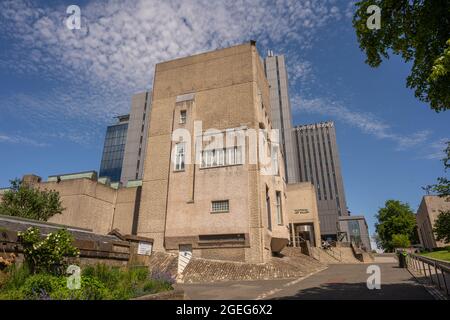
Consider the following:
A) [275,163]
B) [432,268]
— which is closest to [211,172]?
[275,163]

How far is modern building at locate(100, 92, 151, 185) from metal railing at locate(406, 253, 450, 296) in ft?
268

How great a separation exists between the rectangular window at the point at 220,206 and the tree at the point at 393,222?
190 ft

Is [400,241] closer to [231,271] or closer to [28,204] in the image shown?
[231,271]

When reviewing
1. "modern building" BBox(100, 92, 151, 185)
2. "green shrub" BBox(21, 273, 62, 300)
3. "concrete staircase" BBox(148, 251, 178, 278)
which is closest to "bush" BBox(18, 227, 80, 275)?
"green shrub" BBox(21, 273, 62, 300)

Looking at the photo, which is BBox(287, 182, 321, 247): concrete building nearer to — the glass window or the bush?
the glass window

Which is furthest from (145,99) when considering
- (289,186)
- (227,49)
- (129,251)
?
(129,251)

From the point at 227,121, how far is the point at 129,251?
14667 millimetres

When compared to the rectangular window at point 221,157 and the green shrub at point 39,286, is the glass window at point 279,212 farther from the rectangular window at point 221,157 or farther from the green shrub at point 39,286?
the green shrub at point 39,286

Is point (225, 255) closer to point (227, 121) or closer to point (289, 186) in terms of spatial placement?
point (227, 121)

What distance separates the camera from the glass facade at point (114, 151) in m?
100

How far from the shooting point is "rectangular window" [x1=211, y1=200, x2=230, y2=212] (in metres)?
22.7

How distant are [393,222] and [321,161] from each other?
2715 inches

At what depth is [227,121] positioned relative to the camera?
25.4 metres
